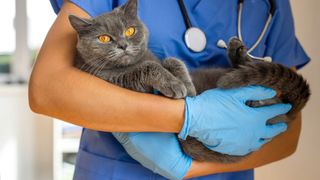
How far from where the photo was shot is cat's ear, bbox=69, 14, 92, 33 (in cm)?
69

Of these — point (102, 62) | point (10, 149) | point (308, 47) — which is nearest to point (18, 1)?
point (10, 149)

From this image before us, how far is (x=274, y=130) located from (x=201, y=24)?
0.96ft

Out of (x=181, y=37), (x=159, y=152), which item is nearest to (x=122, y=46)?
(x=181, y=37)

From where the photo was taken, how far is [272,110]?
770 mm

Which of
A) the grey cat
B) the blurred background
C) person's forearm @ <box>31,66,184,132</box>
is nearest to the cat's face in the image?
the grey cat

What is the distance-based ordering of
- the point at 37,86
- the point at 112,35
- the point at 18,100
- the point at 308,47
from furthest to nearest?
the point at 18,100 → the point at 308,47 → the point at 112,35 → the point at 37,86

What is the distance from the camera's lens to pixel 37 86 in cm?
67

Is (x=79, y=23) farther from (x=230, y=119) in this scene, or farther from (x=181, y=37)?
(x=230, y=119)

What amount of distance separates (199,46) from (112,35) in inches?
7.6

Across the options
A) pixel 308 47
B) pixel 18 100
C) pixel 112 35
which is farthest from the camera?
pixel 18 100

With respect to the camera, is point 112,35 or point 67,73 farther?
point 112,35

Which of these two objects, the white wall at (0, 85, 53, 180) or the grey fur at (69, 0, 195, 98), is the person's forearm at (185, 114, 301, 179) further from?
the white wall at (0, 85, 53, 180)

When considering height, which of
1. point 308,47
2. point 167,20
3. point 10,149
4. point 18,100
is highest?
point 167,20

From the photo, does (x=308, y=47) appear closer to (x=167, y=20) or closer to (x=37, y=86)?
(x=167, y=20)
